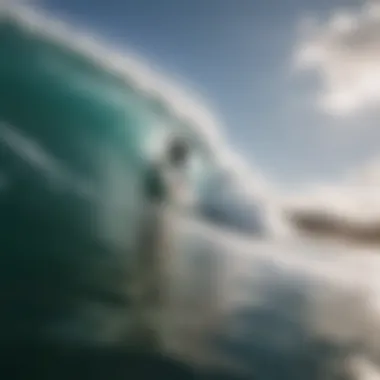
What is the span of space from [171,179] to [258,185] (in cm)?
→ 16

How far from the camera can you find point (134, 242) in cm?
126

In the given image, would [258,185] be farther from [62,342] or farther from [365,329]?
[62,342]

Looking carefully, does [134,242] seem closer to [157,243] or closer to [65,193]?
[157,243]

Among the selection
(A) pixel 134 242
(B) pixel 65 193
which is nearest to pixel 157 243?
(A) pixel 134 242

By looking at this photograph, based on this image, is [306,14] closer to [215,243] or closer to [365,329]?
[215,243]

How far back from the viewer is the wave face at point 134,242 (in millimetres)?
1221

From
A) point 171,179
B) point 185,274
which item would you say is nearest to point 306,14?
point 171,179

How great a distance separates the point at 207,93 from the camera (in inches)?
50.9

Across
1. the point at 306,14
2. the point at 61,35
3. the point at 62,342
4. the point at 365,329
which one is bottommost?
the point at 62,342

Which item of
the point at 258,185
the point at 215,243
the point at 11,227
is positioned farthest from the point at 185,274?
the point at 11,227

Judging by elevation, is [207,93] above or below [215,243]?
above

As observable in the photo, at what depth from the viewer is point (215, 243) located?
1.27 metres

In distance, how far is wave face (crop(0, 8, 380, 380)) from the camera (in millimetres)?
1221

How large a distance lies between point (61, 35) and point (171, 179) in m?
0.34
